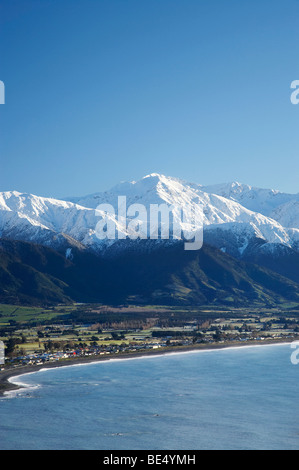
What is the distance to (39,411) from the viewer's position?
265 ft

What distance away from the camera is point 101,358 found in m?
130

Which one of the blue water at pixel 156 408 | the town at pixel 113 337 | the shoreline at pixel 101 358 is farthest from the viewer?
the town at pixel 113 337

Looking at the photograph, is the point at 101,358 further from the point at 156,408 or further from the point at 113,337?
the point at 156,408

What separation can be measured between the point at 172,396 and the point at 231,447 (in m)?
26.2

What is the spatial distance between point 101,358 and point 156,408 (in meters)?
47.9

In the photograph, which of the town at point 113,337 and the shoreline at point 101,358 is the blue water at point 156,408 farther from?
the town at point 113,337

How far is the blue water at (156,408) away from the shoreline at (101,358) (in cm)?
266

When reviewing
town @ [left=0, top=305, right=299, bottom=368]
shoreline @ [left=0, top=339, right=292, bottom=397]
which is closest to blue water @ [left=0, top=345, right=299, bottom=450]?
shoreline @ [left=0, top=339, right=292, bottom=397]

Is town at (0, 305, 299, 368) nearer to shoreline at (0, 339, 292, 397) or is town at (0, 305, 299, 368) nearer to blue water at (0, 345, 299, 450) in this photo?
shoreline at (0, 339, 292, 397)

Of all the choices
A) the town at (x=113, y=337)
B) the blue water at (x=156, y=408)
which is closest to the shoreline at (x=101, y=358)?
the town at (x=113, y=337)

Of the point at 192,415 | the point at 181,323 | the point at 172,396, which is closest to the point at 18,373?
the point at 172,396

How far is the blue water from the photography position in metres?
67.9

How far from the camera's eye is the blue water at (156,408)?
67.9 meters

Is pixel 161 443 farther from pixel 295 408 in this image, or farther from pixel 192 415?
pixel 295 408
